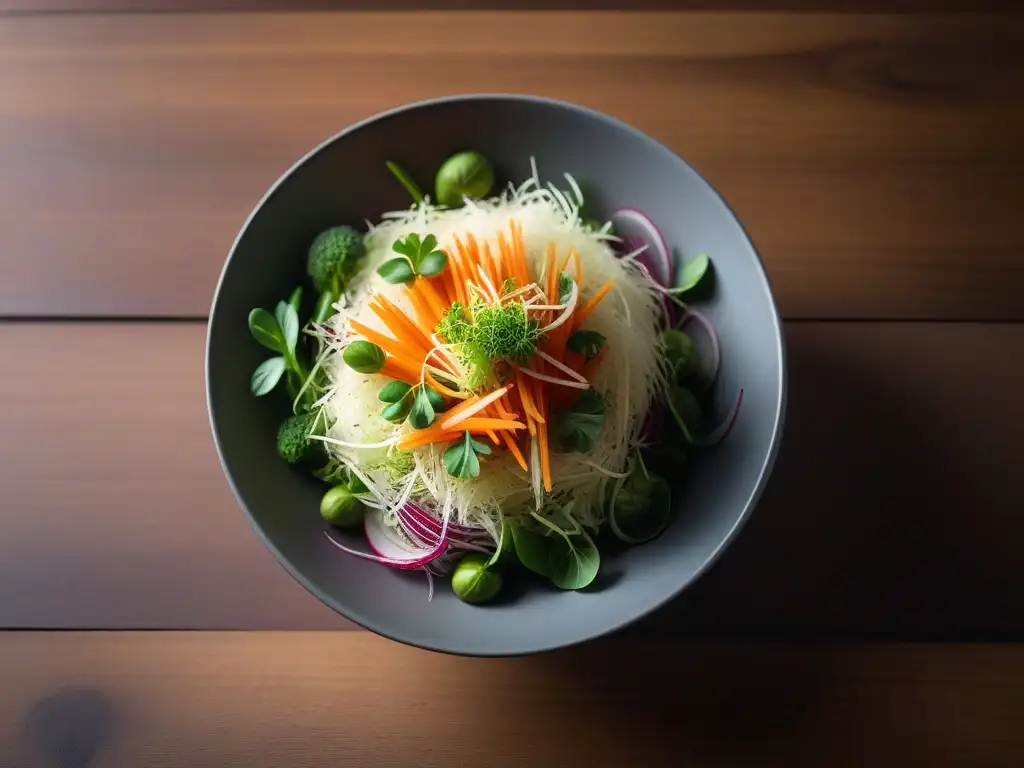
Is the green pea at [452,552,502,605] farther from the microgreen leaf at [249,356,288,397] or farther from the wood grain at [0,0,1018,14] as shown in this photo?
the wood grain at [0,0,1018,14]

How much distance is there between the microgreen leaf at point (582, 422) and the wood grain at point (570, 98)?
0.54 metres

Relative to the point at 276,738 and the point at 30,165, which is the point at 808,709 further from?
the point at 30,165

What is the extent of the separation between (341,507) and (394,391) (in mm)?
227

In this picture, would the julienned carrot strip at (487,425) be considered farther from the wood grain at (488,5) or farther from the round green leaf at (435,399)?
the wood grain at (488,5)

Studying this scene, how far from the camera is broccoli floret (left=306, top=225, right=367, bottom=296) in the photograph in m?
1.34

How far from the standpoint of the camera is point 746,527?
4.80 ft

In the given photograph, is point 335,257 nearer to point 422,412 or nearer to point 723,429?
point 422,412

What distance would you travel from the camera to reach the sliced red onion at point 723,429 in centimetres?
128

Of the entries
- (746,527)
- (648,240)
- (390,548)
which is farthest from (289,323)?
(746,527)

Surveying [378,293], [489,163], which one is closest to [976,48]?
[489,163]

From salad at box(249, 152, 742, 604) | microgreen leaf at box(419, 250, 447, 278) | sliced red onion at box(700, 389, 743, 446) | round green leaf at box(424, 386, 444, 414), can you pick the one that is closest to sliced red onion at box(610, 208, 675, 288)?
salad at box(249, 152, 742, 604)

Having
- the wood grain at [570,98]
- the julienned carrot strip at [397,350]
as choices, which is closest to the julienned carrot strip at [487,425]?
the julienned carrot strip at [397,350]

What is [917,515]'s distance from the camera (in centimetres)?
147

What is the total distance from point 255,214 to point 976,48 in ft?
4.74
